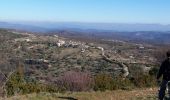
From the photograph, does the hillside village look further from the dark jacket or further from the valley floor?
the dark jacket

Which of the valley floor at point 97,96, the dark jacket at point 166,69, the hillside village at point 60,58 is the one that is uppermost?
the dark jacket at point 166,69

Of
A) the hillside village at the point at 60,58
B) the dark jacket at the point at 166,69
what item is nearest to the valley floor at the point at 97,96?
the dark jacket at the point at 166,69

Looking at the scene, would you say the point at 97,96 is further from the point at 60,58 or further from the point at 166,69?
the point at 60,58

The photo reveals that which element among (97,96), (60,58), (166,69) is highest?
(166,69)

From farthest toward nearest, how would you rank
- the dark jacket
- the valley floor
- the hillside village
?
1. the hillside village
2. the valley floor
3. the dark jacket

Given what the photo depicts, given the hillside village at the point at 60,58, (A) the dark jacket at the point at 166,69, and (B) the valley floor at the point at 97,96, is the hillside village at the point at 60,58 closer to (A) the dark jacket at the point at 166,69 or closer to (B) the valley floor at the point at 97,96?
(B) the valley floor at the point at 97,96

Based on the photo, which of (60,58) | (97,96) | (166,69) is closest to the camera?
(166,69)

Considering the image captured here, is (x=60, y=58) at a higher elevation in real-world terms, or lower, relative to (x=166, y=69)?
lower

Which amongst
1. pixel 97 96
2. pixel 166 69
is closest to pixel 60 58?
pixel 97 96

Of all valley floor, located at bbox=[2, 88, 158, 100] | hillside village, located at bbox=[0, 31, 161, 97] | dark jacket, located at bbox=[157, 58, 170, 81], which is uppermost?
dark jacket, located at bbox=[157, 58, 170, 81]

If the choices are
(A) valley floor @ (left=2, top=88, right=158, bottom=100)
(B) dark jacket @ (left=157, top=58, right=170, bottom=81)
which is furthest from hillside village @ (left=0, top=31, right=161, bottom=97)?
(B) dark jacket @ (left=157, top=58, right=170, bottom=81)

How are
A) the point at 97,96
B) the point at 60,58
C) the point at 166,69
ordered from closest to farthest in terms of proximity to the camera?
the point at 166,69, the point at 97,96, the point at 60,58

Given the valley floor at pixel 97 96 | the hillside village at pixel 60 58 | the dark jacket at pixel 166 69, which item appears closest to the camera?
the dark jacket at pixel 166 69
